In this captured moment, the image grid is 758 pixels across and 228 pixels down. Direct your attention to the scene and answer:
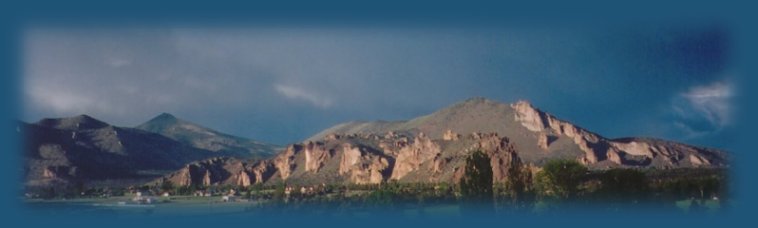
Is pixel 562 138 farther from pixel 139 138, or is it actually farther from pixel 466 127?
pixel 139 138

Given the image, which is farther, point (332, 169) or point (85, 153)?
point (332, 169)

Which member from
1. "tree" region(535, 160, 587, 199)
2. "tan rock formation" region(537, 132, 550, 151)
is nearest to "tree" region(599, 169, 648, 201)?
"tree" region(535, 160, 587, 199)

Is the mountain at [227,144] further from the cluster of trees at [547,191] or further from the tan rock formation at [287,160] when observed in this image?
the cluster of trees at [547,191]

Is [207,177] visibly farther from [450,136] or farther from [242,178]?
[450,136]

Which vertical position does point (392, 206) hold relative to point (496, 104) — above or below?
below

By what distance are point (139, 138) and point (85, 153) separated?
2.92m

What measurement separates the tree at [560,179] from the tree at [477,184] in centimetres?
213

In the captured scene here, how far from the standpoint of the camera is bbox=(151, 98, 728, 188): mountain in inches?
1380

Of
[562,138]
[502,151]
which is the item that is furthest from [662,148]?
[502,151]

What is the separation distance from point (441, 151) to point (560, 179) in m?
21.0

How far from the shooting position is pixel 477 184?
15211 millimetres

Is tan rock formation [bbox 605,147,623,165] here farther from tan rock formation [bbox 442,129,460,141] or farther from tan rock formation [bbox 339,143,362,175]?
tan rock formation [bbox 339,143,362,175]

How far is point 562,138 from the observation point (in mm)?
39875

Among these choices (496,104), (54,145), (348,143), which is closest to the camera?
(54,145)
